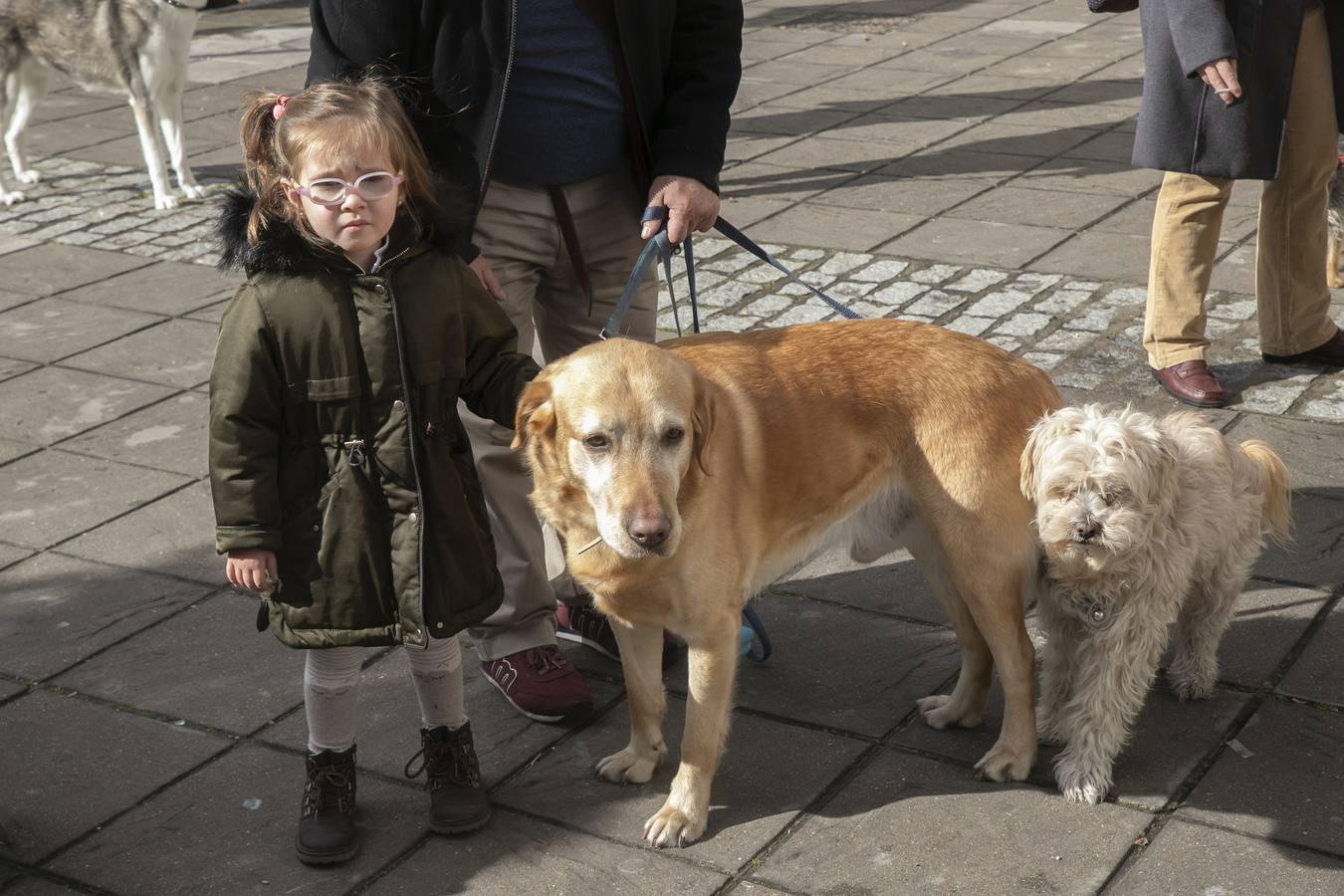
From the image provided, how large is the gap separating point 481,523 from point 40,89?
784 centimetres

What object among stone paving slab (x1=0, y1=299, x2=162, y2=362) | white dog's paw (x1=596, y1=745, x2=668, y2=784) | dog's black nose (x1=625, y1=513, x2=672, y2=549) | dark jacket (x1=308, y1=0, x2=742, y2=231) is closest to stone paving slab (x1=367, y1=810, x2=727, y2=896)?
white dog's paw (x1=596, y1=745, x2=668, y2=784)

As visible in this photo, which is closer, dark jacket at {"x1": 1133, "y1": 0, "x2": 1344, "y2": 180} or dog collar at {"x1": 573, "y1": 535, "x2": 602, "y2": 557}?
dog collar at {"x1": 573, "y1": 535, "x2": 602, "y2": 557}

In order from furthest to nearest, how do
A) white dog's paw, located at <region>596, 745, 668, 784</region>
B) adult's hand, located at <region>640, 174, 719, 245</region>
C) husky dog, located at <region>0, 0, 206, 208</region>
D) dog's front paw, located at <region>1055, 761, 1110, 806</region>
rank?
1. husky dog, located at <region>0, 0, 206, 208</region>
2. adult's hand, located at <region>640, 174, 719, 245</region>
3. white dog's paw, located at <region>596, 745, 668, 784</region>
4. dog's front paw, located at <region>1055, 761, 1110, 806</region>

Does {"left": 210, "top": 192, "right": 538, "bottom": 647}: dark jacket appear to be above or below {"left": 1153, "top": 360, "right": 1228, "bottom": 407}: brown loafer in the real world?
above

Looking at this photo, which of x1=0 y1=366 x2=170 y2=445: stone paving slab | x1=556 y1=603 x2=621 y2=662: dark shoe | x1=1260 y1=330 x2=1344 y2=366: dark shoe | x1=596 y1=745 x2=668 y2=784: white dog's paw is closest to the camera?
x1=596 y1=745 x2=668 y2=784: white dog's paw

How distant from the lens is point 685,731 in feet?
11.5

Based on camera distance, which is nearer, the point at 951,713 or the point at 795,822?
the point at 795,822

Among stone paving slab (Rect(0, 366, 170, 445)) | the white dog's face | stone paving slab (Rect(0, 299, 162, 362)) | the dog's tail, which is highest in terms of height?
the white dog's face

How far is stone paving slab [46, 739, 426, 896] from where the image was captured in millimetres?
3398

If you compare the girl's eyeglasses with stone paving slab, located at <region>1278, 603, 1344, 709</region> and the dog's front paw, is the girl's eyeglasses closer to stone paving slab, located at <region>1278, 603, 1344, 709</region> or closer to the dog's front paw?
the dog's front paw

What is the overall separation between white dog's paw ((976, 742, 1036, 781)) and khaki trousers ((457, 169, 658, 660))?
1.23m

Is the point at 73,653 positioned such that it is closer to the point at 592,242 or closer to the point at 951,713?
the point at 592,242

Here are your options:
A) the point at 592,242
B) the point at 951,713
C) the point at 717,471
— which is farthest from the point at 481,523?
the point at 951,713

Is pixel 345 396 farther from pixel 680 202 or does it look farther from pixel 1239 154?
pixel 1239 154
